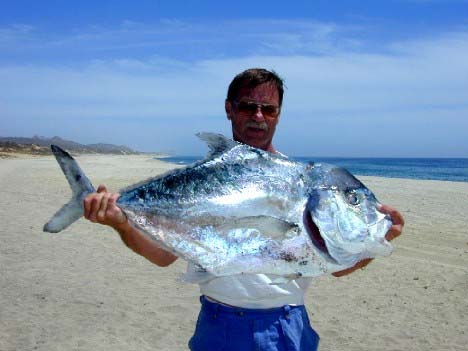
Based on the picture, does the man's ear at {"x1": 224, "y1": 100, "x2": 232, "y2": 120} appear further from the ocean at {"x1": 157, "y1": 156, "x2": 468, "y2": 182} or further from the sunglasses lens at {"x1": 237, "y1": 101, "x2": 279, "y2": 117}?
the ocean at {"x1": 157, "y1": 156, "x2": 468, "y2": 182}

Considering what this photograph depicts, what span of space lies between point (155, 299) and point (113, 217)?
5.31m

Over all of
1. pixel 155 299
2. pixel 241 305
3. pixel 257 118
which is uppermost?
pixel 257 118

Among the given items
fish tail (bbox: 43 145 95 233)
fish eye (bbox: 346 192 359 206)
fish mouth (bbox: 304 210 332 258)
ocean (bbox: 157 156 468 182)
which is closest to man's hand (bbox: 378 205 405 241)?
fish eye (bbox: 346 192 359 206)

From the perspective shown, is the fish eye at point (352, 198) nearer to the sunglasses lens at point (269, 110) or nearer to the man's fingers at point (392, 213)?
the man's fingers at point (392, 213)

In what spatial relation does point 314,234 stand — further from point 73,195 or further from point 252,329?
point 73,195

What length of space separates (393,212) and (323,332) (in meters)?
4.58

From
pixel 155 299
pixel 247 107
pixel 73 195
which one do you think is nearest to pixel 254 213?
pixel 247 107

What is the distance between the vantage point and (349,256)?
103 inches

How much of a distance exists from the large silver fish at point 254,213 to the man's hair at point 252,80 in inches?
27.1

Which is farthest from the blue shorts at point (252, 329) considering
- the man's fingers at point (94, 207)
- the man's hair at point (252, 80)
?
the man's hair at point (252, 80)

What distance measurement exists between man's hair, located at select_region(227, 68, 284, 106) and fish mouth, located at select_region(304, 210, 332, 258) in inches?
46.3

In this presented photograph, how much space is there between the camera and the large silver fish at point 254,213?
260 cm

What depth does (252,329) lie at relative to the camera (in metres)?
3.08

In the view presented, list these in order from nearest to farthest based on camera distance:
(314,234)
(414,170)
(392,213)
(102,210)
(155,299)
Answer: (314,234) → (392,213) → (102,210) → (155,299) → (414,170)
